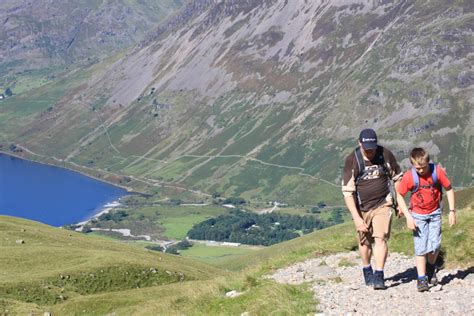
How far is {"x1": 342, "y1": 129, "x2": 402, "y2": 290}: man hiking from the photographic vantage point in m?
23.0

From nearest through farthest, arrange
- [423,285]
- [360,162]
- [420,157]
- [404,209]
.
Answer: [420,157]
[423,285]
[404,209]
[360,162]

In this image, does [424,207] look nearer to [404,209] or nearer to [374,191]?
[404,209]

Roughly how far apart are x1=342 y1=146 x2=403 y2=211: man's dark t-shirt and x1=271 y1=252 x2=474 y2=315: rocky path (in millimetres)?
3249

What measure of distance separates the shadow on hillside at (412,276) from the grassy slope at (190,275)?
3.86 ft

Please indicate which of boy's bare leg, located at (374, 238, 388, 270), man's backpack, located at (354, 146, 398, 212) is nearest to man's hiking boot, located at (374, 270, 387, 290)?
boy's bare leg, located at (374, 238, 388, 270)

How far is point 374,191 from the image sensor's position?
23.2m

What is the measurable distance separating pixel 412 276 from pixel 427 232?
3081 mm

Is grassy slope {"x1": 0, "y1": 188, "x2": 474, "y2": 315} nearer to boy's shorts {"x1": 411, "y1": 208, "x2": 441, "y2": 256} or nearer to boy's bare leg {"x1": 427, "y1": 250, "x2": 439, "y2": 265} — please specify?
boy's bare leg {"x1": 427, "y1": 250, "x2": 439, "y2": 265}

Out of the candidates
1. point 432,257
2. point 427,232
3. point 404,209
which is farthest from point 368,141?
point 432,257

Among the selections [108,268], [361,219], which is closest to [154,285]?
[108,268]

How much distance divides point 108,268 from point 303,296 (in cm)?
3044

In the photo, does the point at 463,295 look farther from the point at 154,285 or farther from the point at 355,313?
the point at 154,285

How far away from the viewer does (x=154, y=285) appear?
51.7 meters

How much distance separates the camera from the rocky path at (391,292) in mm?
20484
